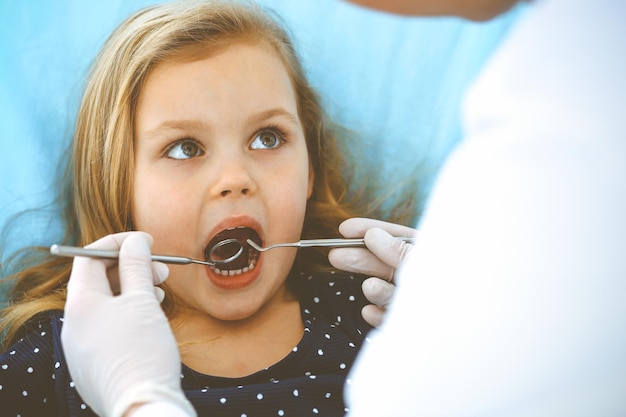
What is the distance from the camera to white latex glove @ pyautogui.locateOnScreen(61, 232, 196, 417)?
2.79 ft

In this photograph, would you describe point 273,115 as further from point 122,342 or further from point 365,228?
point 122,342

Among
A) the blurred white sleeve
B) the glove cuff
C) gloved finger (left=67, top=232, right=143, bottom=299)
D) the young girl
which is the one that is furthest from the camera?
the young girl

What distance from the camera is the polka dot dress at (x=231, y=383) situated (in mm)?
1121

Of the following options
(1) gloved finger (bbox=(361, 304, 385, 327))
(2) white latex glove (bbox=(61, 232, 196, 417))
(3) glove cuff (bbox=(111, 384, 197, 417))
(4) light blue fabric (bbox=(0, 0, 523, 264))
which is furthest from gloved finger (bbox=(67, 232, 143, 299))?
(4) light blue fabric (bbox=(0, 0, 523, 264))

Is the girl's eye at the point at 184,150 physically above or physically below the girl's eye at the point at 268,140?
below

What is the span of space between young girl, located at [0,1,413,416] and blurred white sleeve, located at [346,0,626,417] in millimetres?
507

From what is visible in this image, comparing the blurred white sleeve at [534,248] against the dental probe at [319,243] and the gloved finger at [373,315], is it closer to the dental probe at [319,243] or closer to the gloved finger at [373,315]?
the dental probe at [319,243]

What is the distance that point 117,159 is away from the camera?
1.27 m

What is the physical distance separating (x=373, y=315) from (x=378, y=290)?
5 centimetres

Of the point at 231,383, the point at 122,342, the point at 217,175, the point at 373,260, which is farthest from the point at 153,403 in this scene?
the point at 373,260

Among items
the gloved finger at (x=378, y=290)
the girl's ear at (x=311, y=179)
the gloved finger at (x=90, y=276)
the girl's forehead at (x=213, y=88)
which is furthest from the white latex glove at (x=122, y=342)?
the girl's ear at (x=311, y=179)

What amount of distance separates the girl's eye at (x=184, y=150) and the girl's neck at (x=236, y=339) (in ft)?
0.92

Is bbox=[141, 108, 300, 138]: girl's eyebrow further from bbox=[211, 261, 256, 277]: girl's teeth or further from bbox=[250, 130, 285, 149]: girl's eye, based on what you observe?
bbox=[211, 261, 256, 277]: girl's teeth

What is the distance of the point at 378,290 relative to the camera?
4.18ft
